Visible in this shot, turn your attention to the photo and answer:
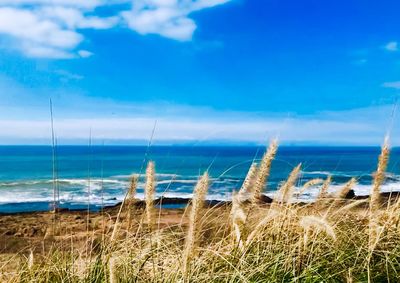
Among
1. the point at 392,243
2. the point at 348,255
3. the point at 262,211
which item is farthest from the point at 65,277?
the point at 392,243

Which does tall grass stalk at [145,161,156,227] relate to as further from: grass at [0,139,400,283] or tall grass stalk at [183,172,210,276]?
tall grass stalk at [183,172,210,276]

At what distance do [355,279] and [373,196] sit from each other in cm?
97

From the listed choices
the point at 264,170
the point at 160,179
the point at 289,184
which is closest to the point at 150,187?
the point at 264,170

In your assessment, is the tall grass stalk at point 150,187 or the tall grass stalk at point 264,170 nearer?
the tall grass stalk at point 264,170

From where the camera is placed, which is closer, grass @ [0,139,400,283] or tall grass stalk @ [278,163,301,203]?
grass @ [0,139,400,283]

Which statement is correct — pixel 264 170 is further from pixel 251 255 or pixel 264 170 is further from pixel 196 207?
pixel 196 207

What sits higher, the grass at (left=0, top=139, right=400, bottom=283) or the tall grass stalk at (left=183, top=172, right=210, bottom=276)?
the tall grass stalk at (left=183, top=172, right=210, bottom=276)

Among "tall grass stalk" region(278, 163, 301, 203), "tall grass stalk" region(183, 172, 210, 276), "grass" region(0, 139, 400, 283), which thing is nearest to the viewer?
"tall grass stalk" region(183, 172, 210, 276)

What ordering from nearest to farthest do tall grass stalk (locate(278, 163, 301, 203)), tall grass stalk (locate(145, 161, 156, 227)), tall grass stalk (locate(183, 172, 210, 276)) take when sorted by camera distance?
tall grass stalk (locate(183, 172, 210, 276))
tall grass stalk (locate(145, 161, 156, 227))
tall grass stalk (locate(278, 163, 301, 203))

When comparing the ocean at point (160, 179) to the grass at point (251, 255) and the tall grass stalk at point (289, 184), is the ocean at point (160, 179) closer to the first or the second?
the tall grass stalk at point (289, 184)

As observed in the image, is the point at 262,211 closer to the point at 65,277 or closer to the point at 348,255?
the point at 348,255

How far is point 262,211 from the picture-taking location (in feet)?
13.9

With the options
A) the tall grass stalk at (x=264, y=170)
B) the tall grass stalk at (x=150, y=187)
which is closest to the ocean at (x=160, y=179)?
the tall grass stalk at (x=150, y=187)

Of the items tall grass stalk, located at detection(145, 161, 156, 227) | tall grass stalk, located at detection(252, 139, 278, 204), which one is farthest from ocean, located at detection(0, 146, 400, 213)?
tall grass stalk, located at detection(252, 139, 278, 204)
